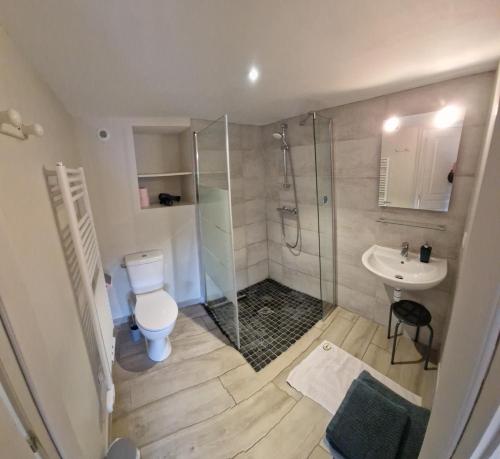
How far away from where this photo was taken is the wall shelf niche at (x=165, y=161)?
8.48ft

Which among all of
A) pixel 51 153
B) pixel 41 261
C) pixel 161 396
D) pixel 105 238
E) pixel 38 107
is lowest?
pixel 161 396

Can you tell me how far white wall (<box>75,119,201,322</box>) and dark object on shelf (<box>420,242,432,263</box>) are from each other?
228cm

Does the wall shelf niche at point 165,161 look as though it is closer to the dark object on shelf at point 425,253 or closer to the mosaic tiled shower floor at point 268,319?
the mosaic tiled shower floor at point 268,319

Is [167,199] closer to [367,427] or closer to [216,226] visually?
[216,226]

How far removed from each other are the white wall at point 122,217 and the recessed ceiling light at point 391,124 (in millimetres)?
2099

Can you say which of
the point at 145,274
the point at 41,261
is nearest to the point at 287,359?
the point at 145,274

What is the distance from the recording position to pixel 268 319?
2.56 meters

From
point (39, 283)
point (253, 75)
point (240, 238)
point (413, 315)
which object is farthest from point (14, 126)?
point (413, 315)

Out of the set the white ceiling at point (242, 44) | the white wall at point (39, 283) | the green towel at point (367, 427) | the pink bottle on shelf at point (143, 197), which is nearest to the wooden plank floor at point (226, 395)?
the white wall at point (39, 283)

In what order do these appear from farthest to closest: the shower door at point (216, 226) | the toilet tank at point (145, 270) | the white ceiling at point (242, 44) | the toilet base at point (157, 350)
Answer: the toilet tank at point (145, 270), the toilet base at point (157, 350), the shower door at point (216, 226), the white ceiling at point (242, 44)

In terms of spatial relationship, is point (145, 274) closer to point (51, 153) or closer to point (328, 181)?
point (51, 153)

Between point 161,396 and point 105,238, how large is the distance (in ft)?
5.12

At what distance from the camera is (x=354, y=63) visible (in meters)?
1.31

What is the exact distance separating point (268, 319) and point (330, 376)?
0.87m
